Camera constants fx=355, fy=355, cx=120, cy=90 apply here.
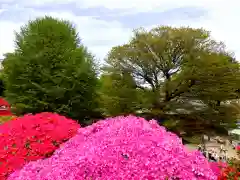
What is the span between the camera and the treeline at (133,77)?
96.0 feet

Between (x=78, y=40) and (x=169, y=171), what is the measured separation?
28807 mm

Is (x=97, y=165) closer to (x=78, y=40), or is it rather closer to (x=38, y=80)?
(x=38, y=80)

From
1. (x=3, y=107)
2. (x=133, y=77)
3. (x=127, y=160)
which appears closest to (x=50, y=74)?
(x=133, y=77)

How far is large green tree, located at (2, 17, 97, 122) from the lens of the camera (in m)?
28.9

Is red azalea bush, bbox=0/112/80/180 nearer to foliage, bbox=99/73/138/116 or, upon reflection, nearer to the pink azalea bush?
the pink azalea bush

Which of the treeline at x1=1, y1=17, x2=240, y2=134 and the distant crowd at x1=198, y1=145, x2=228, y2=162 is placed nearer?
the distant crowd at x1=198, y1=145, x2=228, y2=162

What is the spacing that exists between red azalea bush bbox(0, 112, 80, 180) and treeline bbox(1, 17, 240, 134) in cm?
1843

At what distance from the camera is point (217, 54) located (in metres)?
31.4

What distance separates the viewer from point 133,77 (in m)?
31.2

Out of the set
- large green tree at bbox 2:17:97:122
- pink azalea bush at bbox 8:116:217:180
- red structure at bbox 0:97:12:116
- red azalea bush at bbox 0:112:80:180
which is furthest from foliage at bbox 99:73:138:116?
pink azalea bush at bbox 8:116:217:180

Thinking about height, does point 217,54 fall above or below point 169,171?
above

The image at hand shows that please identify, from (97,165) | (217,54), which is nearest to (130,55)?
(217,54)

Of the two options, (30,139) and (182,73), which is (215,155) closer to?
(182,73)

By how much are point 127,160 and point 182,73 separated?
24.4m
